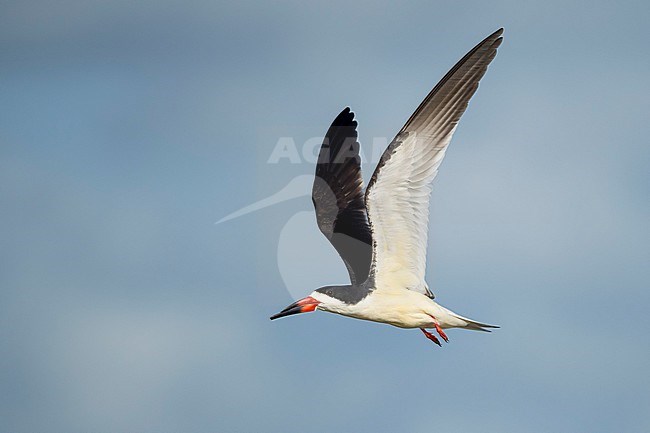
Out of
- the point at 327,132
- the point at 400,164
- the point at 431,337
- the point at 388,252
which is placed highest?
the point at 327,132

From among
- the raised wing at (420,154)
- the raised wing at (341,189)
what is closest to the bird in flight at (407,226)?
the raised wing at (420,154)

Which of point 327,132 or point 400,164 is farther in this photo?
point 327,132

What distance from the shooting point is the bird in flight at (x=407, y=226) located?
15.5 meters

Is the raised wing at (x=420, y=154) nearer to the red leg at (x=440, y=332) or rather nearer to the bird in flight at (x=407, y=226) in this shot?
the bird in flight at (x=407, y=226)

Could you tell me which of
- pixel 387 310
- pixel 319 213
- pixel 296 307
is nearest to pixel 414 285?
pixel 387 310

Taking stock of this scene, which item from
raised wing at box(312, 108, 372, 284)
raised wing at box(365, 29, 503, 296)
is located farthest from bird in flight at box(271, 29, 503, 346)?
raised wing at box(312, 108, 372, 284)

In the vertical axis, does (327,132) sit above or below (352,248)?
above

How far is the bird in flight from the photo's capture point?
15.5 meters

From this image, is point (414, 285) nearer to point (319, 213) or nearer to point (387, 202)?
point (387, 202)

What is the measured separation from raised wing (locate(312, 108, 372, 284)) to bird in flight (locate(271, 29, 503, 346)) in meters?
0.72

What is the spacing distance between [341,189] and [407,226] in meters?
3.58

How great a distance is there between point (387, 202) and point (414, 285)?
5.07 feet

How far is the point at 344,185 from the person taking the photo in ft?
62.9

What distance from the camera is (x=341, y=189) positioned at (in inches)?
755
